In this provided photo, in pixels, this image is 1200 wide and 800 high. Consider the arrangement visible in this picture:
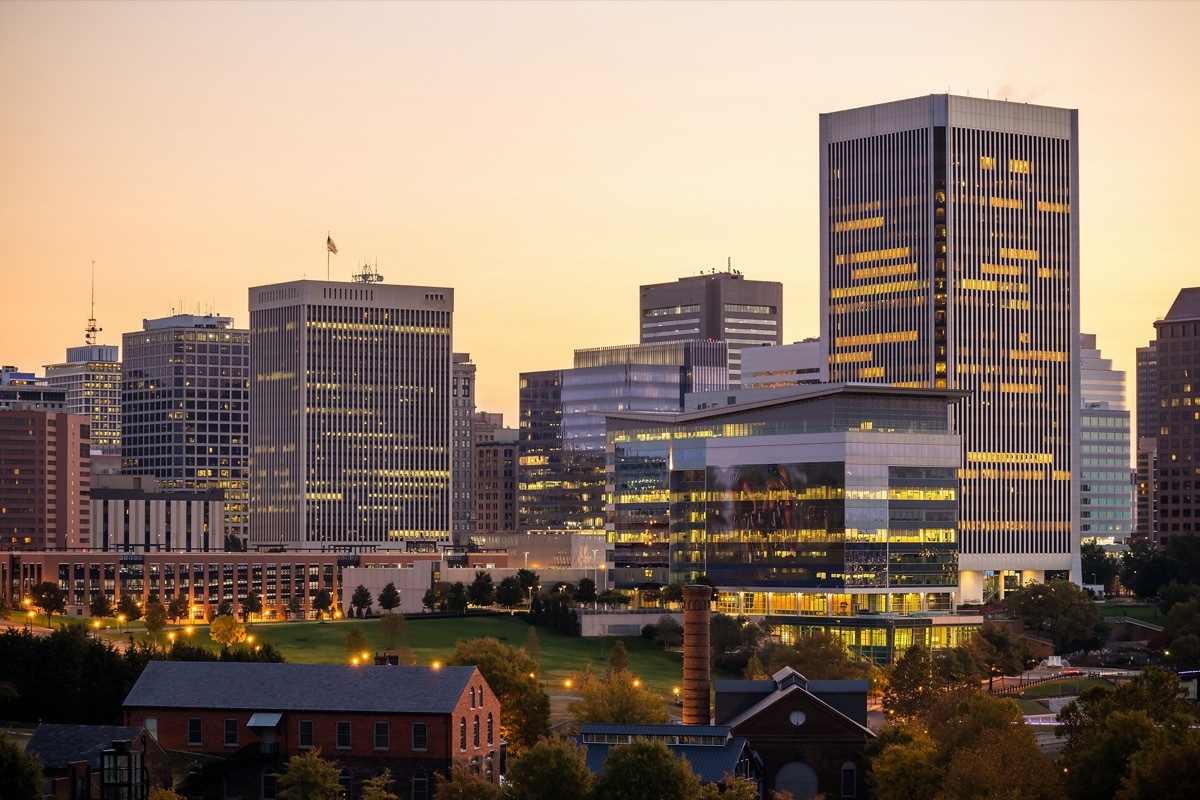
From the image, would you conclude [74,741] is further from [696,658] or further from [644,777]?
[696,658]

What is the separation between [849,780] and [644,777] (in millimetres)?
32230

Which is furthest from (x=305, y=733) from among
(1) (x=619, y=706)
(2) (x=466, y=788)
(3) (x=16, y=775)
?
(1) (x=619, y=706)

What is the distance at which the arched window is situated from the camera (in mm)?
155375

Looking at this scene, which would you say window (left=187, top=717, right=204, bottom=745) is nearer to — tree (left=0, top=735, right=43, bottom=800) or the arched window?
tree (left=0, top=735, right=43, bottom=800)

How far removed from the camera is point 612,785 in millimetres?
128250

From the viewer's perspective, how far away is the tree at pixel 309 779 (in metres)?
133

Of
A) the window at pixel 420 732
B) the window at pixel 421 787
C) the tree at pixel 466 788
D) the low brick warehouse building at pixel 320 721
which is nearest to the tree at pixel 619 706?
the low brick warehouse building at pixel 320 721

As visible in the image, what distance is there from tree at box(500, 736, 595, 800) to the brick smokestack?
124ft

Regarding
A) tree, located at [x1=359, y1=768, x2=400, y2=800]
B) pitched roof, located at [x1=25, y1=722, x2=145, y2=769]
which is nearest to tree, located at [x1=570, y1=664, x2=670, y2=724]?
tree, located at [x1=359, y1=768, x2=400, y2=800]

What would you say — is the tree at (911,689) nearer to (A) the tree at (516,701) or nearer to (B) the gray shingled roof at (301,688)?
(A) the tree at (516,701)

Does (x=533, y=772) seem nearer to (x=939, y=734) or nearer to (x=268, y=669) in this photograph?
(x=268, y=669)

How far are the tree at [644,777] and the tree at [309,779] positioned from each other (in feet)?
57.4

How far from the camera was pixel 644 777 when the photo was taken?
420 feet

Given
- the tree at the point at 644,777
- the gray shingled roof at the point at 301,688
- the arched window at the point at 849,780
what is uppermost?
the gray shingled roof at the point at 301,688
